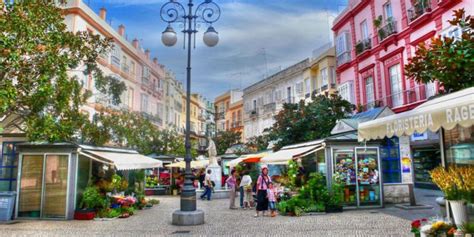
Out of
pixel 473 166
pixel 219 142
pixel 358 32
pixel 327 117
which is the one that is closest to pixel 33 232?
pixel 473 166

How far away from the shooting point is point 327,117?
21344 mm

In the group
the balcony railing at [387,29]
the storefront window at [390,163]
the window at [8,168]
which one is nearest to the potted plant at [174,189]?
the window at [8,168]

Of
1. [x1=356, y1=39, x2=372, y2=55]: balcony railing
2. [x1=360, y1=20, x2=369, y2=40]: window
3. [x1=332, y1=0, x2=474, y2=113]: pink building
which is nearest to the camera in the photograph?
[x1=332, y1=0, x2=474, y2=113]: pink building

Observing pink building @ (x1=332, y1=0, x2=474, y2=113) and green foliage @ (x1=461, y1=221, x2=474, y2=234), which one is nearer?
green foliage @ (x1=461, y1=221, x2=474, y2=234)

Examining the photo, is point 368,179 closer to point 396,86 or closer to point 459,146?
point 459,146

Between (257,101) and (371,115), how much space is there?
1033 inches

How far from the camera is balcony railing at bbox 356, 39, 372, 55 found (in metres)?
24.3

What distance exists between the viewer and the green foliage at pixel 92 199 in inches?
518

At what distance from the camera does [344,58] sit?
2739cm

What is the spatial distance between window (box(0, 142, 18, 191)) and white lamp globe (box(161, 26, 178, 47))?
728 centimetres

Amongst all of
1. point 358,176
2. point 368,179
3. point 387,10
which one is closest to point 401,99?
point 387,10

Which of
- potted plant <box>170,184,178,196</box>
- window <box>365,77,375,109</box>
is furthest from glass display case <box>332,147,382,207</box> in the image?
potted plant <box>170,184,178,196</box>

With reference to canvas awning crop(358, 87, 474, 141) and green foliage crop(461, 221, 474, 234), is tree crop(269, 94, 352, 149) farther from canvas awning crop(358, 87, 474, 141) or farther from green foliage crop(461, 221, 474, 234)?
green foliage crop(461, 221, 474, 234)

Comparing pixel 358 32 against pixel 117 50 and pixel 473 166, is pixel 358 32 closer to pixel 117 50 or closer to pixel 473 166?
pixel 117 50
